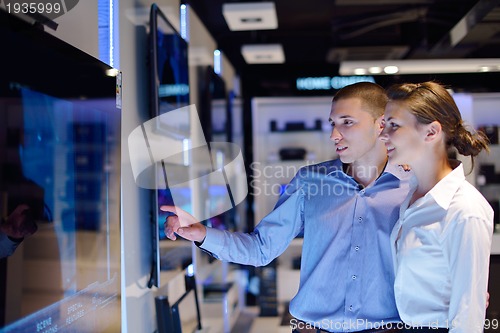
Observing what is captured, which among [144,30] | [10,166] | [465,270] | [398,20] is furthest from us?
[398,20]

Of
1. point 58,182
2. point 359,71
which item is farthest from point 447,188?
point 359,71

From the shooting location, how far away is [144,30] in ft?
9.48

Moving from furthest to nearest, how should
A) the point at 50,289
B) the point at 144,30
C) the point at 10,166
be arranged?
the point at 144,30
the point at 50,289
the point at 10,166

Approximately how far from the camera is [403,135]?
6.18 feet

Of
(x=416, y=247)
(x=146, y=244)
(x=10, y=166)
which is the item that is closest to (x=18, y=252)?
(x=10, y=166)

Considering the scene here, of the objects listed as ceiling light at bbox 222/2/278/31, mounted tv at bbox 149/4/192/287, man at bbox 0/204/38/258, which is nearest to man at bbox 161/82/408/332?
man at bbox 0/204/38/258

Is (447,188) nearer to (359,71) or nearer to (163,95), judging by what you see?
(163,95)

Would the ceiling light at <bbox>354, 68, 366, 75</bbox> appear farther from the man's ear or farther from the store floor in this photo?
the man's ear

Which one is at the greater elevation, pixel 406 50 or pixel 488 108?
pixel 406 50

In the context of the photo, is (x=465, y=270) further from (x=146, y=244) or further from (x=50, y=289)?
(x=146, y=244)

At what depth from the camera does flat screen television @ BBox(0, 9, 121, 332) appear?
1280 mm

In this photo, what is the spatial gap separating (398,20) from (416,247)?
13.6 feet

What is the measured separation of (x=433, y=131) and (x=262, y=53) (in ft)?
13.9

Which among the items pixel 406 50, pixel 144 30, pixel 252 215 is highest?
pixel 406 50
